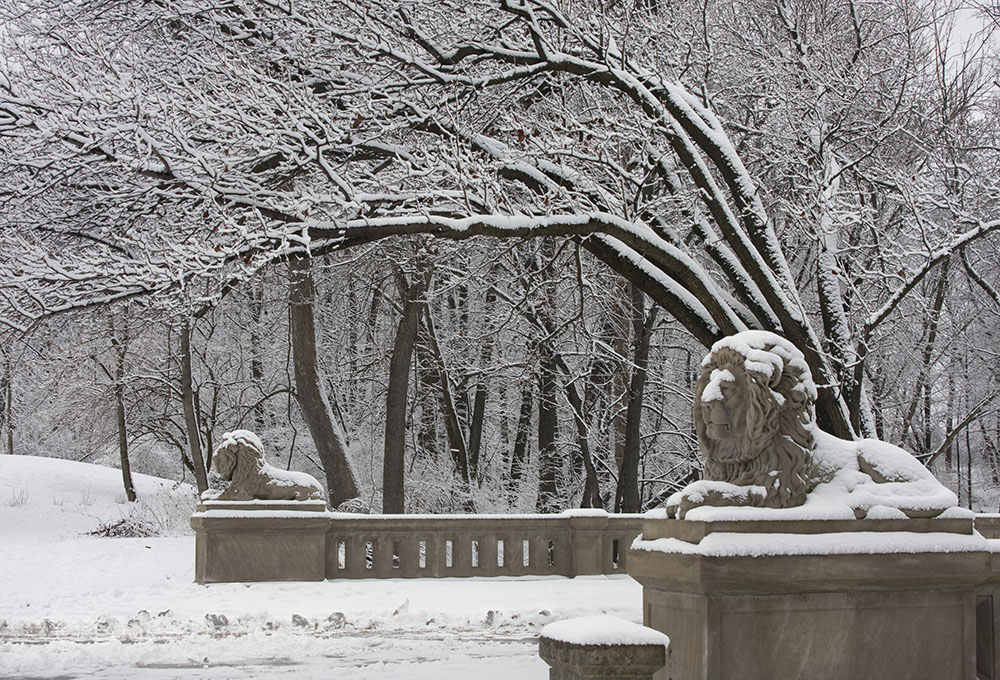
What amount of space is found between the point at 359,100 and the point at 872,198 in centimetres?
1063

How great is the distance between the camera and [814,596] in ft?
23.1

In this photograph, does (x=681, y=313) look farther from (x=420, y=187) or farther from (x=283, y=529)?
(x=283, y=529)

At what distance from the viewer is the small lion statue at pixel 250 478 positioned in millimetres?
14758

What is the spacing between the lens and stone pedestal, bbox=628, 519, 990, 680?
22.2ft

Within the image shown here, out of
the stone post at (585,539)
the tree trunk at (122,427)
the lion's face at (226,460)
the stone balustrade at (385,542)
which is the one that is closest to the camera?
the stone balustrade at (385,542)

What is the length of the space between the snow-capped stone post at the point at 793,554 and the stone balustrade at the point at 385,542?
26.1ft

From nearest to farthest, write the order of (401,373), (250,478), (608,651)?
(608,651) < (250,478) < (401,373)

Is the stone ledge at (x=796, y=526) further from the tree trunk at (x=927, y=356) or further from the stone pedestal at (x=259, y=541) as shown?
the tree trunk at (x=927, y=356)

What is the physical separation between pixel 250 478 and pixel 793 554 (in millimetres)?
9400

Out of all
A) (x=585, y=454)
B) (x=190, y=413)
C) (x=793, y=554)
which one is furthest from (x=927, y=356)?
(x=793, y=554)

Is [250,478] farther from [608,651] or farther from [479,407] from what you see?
[479,407]

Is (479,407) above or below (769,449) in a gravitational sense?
above

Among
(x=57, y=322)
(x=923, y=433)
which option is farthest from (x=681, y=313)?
(x=923, y=433)

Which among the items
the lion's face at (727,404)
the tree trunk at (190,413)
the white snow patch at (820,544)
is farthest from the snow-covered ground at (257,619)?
the tree trunk at (190,413)
